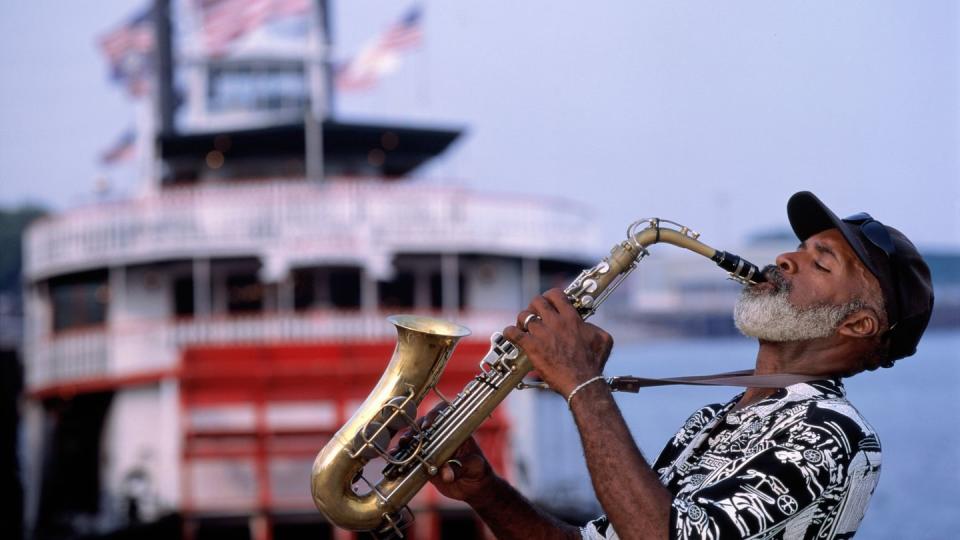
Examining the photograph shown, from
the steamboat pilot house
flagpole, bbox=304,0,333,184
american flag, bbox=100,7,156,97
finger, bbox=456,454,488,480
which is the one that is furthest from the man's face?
american flag, bbox=100,7,156,97

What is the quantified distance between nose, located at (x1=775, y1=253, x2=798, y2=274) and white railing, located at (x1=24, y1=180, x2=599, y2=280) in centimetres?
1359

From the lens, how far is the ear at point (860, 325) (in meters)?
2.32

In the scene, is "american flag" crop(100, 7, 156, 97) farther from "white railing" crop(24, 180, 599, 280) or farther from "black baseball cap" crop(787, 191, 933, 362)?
"black baseball cap" crop(787, 191, 933, 362)

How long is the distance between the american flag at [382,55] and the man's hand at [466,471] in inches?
609

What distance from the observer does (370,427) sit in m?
2.63

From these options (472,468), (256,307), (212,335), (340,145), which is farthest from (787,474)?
(340,145)

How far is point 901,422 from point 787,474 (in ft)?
117

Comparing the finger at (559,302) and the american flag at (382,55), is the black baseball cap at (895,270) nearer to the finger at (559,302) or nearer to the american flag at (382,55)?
the finger at (559,302)

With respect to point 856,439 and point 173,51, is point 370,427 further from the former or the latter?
point 173,51

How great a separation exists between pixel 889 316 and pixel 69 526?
1804 cm

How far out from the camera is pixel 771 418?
2.15 meters

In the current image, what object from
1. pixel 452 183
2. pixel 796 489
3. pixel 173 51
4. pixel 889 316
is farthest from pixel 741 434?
pixel 173 51

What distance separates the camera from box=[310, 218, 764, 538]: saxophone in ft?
8.31

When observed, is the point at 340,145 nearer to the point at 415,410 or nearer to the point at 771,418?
the point at 415,410
